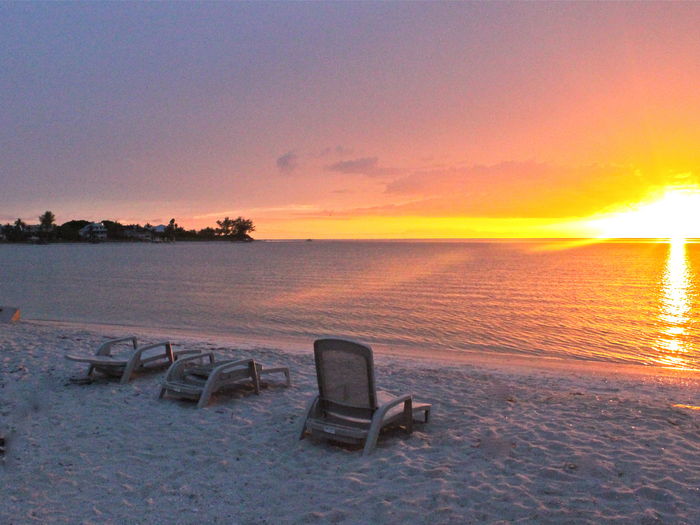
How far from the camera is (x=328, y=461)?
195 inches

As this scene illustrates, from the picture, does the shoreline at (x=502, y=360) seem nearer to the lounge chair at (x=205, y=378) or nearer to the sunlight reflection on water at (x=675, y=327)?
the sunlight reflection on water at (x=675, y=327)

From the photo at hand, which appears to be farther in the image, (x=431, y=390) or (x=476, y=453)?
(x=431, y=390)

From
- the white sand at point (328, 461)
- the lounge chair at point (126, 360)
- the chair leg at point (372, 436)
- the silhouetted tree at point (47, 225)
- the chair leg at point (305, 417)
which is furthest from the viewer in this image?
the silhouetted tree at point (47, 225)

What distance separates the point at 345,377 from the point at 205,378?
2.68m

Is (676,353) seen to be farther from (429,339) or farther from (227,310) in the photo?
(227,310)

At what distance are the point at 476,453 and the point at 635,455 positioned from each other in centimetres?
160

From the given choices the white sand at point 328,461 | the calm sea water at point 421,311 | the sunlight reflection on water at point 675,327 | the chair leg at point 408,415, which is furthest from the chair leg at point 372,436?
the sunlight reflection on water at point 675,327

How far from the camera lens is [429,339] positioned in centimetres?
1677

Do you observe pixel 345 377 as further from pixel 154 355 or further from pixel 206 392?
pixel 154 355

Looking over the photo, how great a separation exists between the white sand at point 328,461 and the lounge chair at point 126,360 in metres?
0.27

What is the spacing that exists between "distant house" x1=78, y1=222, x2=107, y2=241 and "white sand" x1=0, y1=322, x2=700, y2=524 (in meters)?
179

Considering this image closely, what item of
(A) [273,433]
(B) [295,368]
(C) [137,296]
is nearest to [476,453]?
(A) [273,433]

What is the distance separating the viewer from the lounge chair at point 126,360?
25.4 feet

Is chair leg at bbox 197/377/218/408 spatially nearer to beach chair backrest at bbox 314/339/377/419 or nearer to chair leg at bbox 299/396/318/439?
chair leg at bbox 299/396/318/439
